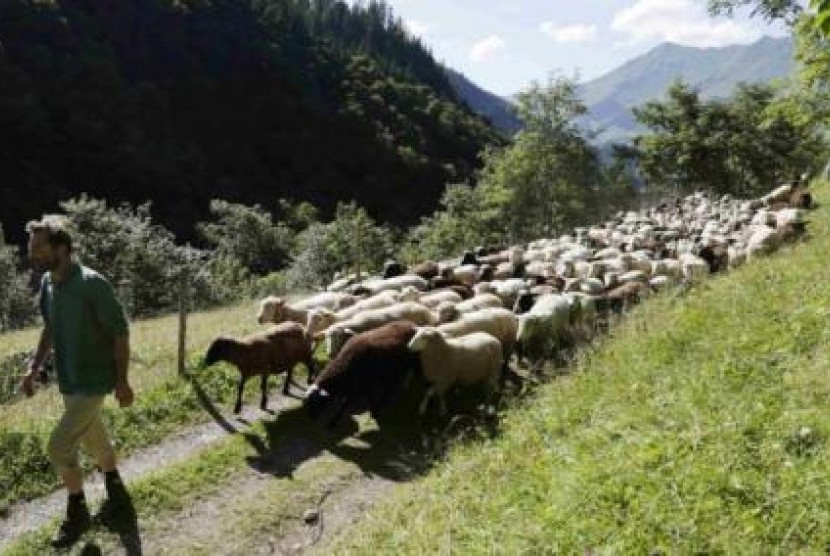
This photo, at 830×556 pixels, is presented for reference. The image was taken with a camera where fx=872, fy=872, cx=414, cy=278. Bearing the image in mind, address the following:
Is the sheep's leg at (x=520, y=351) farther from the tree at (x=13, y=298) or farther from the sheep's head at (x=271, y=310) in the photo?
the tree at (x=13, y=298)

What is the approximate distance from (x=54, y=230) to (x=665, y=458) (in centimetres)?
570

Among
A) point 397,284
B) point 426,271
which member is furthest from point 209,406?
point 426,271

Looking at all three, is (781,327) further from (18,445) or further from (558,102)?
(558,102)

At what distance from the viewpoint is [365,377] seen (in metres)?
12.0

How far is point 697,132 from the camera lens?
55125 mm

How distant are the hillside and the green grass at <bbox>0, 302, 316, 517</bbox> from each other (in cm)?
7550

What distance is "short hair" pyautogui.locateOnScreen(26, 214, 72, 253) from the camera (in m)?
7.95

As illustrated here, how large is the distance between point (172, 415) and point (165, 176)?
318 ft

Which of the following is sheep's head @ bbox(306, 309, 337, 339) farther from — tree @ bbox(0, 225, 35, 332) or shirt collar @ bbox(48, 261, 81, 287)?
tree @ bbox(0, 225, 35, 332)

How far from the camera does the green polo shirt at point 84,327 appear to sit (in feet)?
27.1

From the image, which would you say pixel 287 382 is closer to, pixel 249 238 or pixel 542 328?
pixel 542 328

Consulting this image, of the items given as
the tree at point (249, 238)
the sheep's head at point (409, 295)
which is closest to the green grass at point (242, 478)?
the sheep's head at point (409, 295)

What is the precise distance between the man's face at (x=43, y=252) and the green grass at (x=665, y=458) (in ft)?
12.2

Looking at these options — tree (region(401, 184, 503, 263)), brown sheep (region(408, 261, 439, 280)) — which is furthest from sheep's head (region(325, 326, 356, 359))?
tree (region(401, 184, 503, 263))
